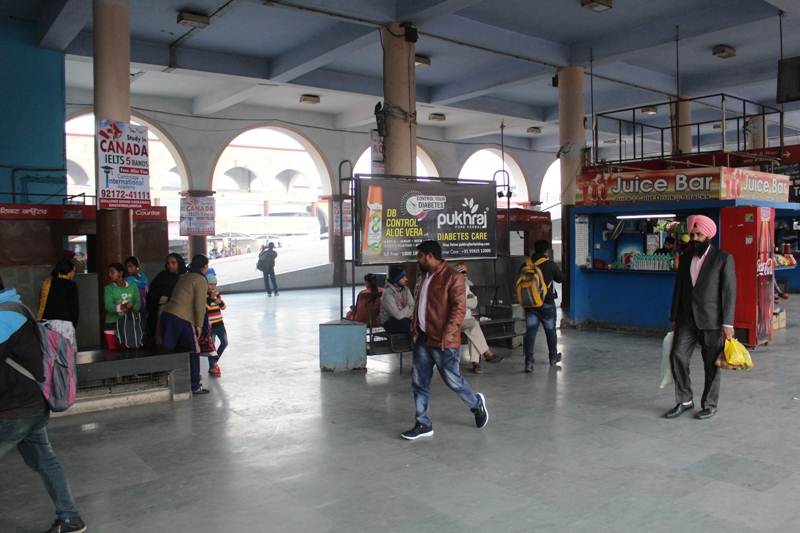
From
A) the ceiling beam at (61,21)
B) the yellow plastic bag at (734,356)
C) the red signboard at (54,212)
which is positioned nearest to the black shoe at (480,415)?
the yellow plastic bag at (734,356)

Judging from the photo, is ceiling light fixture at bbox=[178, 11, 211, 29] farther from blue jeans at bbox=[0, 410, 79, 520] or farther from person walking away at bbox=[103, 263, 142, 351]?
blue jeans at bbox=[0, 410, 79, 520]

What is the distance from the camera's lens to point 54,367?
12.6ft

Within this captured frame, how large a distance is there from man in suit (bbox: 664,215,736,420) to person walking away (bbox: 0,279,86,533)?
483cm

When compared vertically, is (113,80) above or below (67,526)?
above

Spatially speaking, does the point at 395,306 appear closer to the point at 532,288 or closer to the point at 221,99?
the point at 532,288

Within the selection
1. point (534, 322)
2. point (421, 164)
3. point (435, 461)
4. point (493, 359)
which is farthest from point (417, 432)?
point (421, 164)

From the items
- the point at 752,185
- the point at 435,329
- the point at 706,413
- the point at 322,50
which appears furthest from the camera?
the point at 322,50

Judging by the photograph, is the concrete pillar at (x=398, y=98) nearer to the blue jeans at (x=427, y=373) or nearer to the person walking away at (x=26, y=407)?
the blue jeans at (x=427, y=373)

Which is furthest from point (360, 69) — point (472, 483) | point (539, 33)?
point (472, 483)

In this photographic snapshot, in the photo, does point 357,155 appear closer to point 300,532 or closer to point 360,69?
point 360,69

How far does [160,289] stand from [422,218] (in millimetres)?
3382

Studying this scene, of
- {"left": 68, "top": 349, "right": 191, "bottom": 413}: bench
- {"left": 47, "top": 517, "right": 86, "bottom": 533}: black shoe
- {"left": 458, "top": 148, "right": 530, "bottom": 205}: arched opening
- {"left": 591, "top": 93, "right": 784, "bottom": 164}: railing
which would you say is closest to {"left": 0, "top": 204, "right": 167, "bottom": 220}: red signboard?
{"left": 68, "top": 349, "right": 191, "bottom": 413}: bench

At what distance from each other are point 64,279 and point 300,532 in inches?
208

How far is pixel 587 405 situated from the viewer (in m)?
6.70
